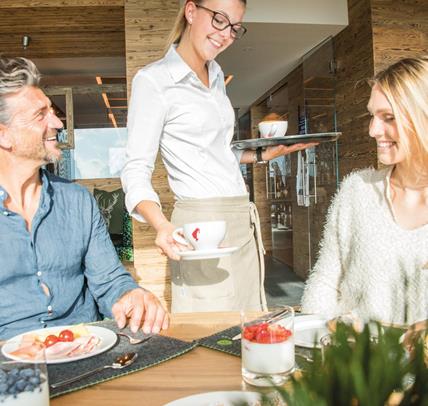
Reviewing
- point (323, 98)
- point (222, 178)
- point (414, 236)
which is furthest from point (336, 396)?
point (323, 98)

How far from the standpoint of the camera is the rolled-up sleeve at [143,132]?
5.06 feet

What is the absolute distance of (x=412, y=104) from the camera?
4.83ft

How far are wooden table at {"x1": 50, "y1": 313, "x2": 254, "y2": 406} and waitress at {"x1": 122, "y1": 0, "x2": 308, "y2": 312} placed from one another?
0.62m

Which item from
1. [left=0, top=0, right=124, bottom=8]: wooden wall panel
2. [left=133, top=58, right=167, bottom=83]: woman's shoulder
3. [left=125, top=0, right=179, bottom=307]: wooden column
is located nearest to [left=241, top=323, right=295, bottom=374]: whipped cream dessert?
[left=133, top=58, right=167, bottom=83]: woman's shoulder

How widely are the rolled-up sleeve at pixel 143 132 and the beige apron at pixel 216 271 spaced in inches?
6.4

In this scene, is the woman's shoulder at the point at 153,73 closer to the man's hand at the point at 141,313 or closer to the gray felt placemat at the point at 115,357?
Result: the man's hand at the point at 141,313

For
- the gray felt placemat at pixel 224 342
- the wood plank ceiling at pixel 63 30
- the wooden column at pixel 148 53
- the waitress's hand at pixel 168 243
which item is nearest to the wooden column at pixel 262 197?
the wood plank ceiling at pixel 63 30

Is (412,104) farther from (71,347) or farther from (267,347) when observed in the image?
(71,347)

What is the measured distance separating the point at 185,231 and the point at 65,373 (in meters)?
0.52

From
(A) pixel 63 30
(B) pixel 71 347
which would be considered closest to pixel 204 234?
(B) pixel 71 347

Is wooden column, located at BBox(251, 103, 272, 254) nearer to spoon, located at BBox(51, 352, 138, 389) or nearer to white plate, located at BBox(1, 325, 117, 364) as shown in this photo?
white plate, located at BBox(1, 325, 117, 364)

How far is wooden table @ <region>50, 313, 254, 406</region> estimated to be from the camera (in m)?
0.77

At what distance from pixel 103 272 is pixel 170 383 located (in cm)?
78

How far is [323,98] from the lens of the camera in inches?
208
